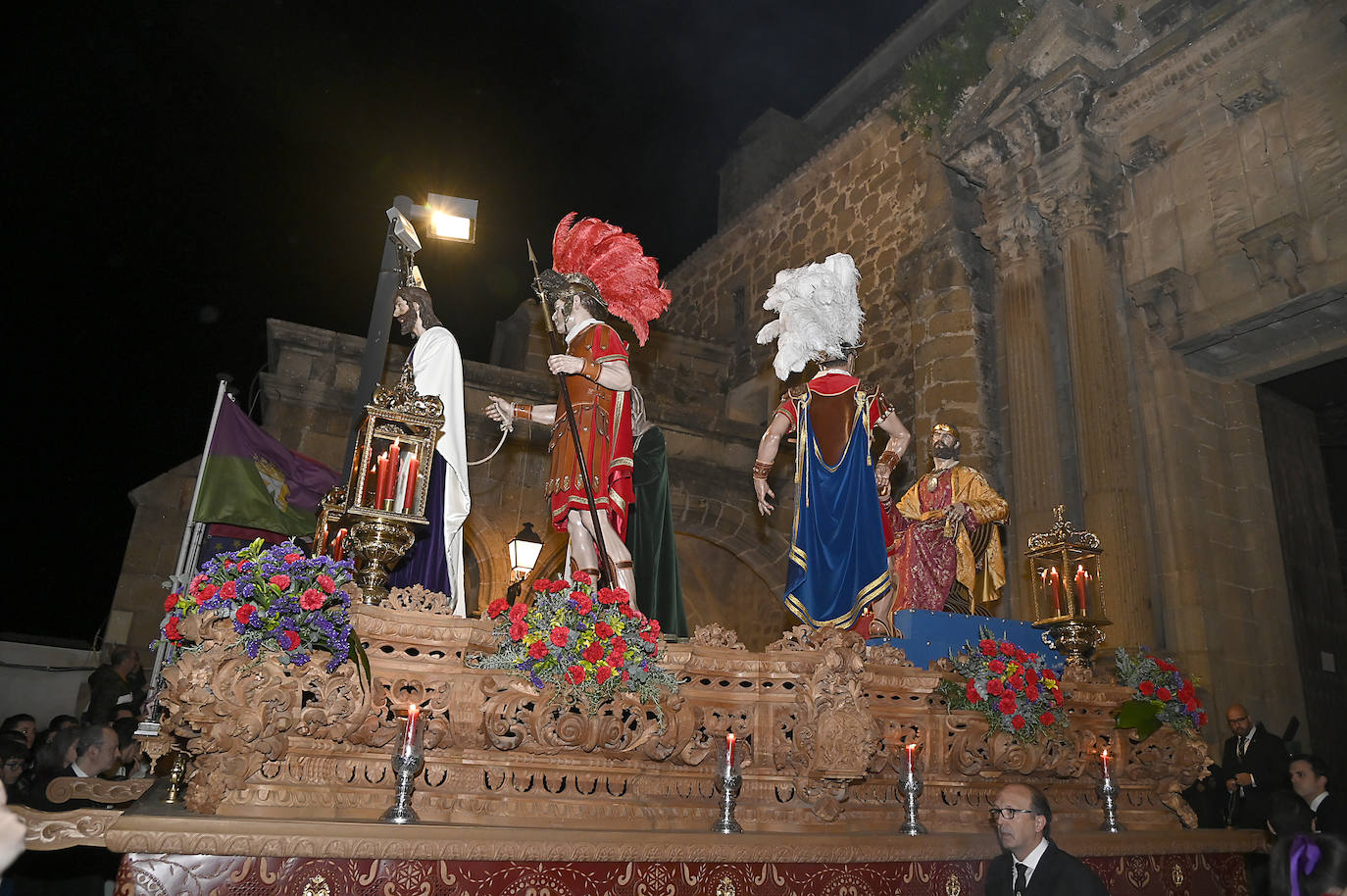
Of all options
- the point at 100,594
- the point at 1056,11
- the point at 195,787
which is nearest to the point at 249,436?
the point at 195,787

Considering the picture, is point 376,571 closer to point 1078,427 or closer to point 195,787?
Answer: point 195,787

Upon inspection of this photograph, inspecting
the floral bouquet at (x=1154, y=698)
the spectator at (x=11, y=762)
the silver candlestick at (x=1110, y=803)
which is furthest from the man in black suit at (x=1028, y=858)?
the spectator at (x=11, y=762)

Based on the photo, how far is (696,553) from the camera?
1449 cm

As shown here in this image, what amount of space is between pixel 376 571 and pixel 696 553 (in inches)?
419

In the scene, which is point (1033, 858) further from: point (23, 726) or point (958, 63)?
point (958, 63)

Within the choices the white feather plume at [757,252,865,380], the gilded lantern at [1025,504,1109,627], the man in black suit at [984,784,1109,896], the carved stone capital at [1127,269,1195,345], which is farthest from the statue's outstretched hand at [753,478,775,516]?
the carved stone capital at [1127,269,1195,345]

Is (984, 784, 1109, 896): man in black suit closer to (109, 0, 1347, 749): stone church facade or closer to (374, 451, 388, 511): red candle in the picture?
(374, 451, 388, 511): red candle

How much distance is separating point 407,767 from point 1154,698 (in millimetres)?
3991

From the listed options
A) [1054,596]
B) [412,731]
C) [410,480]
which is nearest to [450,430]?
[410,480]

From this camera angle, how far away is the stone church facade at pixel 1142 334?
7.64m

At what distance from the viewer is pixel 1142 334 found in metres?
8.58

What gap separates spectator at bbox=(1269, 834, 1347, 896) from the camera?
2518 millimetres

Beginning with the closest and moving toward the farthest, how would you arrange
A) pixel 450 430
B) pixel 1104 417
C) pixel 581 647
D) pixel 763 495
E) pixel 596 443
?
pixel 581 647, pixel 450 430, pixel 596 443, pixel 763 495, pixel 1104 417

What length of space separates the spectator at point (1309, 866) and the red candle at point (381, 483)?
354cm
